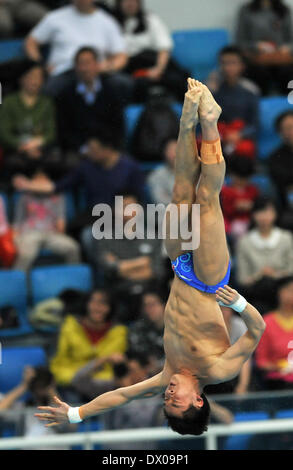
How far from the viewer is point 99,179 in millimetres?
6859

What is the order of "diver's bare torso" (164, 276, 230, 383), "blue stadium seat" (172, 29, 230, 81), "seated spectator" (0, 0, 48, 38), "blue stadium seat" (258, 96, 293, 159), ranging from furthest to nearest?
1. "blue stadium seat" (172, 29, 230, 81)
2. "seated spectator" (0, 0, 48, 38)
3. "blue stadium seat" (258, 96, 293, 159)
4. "diver's bare torso" (164, 276, 230, 383)

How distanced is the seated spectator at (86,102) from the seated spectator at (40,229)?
461mm

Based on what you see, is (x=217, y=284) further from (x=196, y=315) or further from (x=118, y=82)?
(x=118, y=82)

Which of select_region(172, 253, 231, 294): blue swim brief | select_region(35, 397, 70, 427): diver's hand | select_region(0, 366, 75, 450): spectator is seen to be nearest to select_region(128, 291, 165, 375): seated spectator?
select_region(0, 366, 75, 450): spectator

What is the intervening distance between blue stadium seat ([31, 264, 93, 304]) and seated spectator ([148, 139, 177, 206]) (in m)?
0.70

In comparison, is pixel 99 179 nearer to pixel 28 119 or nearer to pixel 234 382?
pixel 28 119

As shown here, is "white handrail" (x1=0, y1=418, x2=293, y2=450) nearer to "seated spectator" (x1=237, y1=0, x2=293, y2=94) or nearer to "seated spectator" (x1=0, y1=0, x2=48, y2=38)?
"seated spectator" (x1=237, y1=0, x2=293, y2=94)

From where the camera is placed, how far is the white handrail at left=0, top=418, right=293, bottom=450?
17.9ft

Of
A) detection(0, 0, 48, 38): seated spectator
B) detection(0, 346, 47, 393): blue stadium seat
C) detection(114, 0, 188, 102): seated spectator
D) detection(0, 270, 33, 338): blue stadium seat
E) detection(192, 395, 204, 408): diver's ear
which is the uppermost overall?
detection(0, 0, 48, 38): seated spectator

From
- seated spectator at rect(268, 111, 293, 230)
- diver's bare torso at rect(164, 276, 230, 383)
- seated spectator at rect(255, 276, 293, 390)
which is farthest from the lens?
seated spectator at rect(268, 111, 293, 230)

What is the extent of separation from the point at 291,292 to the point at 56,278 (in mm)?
1613

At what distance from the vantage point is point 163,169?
6879 millimetres

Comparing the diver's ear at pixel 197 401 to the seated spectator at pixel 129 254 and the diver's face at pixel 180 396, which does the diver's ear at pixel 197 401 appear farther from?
the seated spectator at pixel 129 254

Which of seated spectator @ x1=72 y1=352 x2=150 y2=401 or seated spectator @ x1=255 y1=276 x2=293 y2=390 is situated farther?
seated spectator @ x1=255 y1=276 x2=293 y2=390
